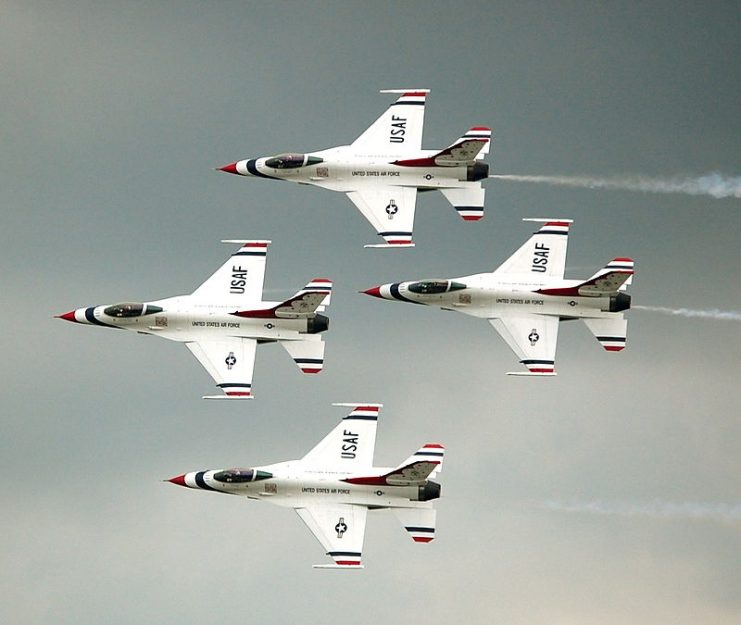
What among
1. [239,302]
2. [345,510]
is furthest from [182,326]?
[345,510]

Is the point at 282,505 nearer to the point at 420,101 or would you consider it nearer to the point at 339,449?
the point at 339,449

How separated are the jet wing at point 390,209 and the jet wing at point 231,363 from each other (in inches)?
218

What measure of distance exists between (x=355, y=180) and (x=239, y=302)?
17.9 ft

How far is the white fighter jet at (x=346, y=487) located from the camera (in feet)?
310

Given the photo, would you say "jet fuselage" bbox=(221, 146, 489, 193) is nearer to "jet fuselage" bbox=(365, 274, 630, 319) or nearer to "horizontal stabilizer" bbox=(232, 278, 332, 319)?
"jet fuselage" bbox=(365, 274, 630, 319)

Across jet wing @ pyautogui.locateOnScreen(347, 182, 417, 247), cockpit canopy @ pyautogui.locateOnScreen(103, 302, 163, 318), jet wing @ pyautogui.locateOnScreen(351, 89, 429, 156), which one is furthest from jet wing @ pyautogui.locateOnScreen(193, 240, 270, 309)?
jet wing @ pyautogui.locateOnScreen(351, 89, 429, 156)

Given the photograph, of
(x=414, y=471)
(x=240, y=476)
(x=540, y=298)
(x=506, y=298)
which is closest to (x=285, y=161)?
(x=506, y=298)

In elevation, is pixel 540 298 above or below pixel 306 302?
above

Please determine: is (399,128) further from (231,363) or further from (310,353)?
(231,363)

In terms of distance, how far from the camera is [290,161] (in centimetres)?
9856

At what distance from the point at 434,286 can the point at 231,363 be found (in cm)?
698

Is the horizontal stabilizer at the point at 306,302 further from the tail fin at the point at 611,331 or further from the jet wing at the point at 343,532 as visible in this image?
the tail fin at the point at 611,331

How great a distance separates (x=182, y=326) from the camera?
97.2m

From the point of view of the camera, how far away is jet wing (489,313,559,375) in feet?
316
